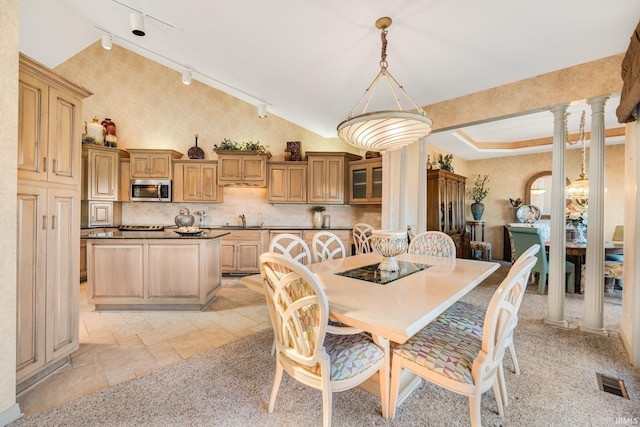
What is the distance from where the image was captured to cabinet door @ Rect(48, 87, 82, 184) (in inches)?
73.5

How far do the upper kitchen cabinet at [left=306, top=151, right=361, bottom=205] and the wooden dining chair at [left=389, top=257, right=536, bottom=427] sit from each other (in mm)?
3670

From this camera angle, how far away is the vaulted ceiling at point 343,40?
6.67 ft

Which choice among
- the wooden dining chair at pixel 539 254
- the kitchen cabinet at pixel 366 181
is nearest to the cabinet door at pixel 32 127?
the kitchen cabinet at pixel 366 181

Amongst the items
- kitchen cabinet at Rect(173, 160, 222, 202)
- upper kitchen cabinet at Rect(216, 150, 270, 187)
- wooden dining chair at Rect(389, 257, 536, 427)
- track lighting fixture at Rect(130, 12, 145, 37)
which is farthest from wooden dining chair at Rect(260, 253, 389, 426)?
kitchen cabinet at Rect(173, 160, 222, 202)

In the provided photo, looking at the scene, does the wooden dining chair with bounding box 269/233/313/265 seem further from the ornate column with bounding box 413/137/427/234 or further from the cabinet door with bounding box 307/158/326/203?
the cabinet door with bounding box 307/158/326/203

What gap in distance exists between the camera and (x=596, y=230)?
255 centimetres

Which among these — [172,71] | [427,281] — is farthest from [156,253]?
[172,71]

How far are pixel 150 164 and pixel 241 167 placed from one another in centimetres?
161

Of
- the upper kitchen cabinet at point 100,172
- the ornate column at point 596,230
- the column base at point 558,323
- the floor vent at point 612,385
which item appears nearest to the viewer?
the floor vent at point 612,385

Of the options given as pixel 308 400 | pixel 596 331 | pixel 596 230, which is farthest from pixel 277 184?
pixel 596 331

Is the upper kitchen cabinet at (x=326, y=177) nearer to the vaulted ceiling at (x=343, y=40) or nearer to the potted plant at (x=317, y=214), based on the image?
the potted plant at (x=317, y=214)

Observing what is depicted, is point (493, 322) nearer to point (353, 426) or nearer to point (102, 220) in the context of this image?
point (353, 426)

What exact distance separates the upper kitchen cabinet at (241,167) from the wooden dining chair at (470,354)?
4.06 metres

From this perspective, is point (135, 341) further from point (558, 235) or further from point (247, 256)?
point (558, 235)
